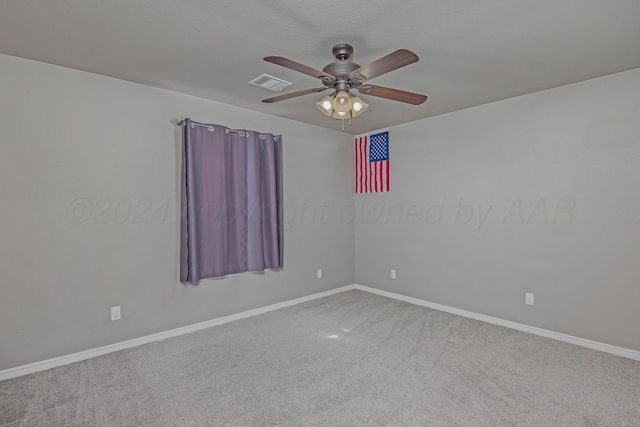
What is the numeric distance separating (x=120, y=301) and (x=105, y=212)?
84 cm

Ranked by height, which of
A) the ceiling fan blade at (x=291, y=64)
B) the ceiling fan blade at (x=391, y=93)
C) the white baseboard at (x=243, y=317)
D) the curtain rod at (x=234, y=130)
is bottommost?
the white baseboard at (x=243, y=317)

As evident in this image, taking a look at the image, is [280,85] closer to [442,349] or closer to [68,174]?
[68,174]

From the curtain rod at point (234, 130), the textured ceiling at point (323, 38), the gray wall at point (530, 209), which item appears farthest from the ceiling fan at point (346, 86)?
the gray wall at point (530, 209)

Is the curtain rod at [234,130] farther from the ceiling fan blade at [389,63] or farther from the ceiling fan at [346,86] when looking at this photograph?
the ceiling fan blade at [389,63]

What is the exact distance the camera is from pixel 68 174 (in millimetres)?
2910

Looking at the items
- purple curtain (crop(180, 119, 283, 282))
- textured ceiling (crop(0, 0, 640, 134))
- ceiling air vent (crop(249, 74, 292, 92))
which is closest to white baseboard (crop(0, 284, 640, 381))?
purple curtain (crop(180, 119, 283, 282))

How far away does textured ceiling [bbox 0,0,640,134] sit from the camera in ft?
6.63

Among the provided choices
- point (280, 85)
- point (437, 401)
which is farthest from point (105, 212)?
point (437, 401)

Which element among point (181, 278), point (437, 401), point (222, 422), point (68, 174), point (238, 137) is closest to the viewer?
point (222, 422)

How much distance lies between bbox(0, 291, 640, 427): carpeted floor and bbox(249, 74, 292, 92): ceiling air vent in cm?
249

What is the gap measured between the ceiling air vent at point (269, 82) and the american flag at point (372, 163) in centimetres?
215

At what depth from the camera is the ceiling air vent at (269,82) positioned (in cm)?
305

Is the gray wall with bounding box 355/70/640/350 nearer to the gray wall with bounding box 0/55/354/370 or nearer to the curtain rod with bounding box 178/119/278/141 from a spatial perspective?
the curtain rod with bounding box 178/119/278/141

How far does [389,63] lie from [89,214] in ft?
9.25
